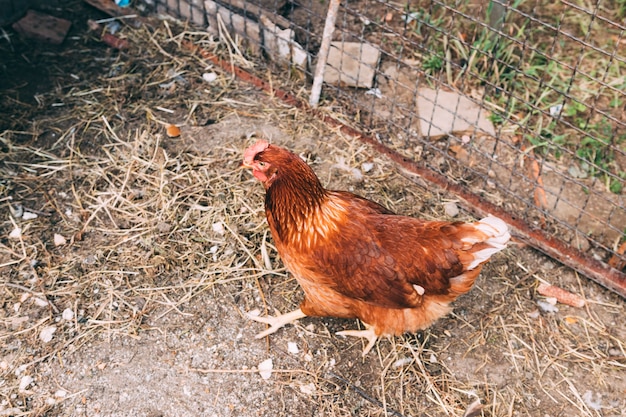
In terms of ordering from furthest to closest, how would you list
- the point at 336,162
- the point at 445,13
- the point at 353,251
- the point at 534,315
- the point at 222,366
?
the point at 445,13 → the point at 336,162 → the point at 534,315 → the point at 222,366 → the point at 353,251

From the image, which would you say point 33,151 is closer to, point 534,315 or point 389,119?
point 389,119

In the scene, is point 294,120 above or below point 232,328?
above

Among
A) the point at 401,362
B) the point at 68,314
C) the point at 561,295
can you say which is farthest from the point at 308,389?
the point at 561,295

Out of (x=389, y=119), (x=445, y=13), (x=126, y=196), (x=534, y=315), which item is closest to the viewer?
(x=534, y=315)

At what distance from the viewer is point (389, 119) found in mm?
4359

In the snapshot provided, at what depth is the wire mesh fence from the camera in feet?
13.2

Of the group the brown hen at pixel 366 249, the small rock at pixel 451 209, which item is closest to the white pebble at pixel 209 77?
the brown hen at pixel 366 249

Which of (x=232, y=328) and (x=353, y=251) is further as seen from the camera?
(x=232, y=328)

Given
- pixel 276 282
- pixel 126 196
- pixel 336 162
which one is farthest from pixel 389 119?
pixel 126 196

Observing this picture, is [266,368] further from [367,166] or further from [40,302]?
[367,166]

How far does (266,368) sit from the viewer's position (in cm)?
316

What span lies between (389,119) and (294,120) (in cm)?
64

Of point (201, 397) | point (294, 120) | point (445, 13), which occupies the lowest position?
point (201, 397)

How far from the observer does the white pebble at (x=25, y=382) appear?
300 centimetres
